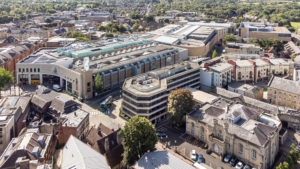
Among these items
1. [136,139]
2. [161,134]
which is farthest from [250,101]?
[136,139]

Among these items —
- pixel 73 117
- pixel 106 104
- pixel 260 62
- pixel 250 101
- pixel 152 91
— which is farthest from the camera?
pixel 260 62

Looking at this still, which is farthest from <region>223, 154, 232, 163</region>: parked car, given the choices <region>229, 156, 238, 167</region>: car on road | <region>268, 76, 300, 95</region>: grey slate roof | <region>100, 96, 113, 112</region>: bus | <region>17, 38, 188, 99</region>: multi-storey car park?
<region>17, 38, 188, 99</region>: multi-storey car park

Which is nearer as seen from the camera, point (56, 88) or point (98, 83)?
point (98, 83)

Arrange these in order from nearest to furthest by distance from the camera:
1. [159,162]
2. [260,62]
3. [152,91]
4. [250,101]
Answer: [159,162], [152,91], [250,101], [260,62]

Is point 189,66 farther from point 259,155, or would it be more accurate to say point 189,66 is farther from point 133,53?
point 259,155

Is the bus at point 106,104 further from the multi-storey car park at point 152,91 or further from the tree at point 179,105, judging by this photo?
the tree at point 179,105

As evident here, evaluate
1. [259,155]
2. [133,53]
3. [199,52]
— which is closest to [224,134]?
[259,155]

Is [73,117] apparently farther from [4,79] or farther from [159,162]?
[4,79]
